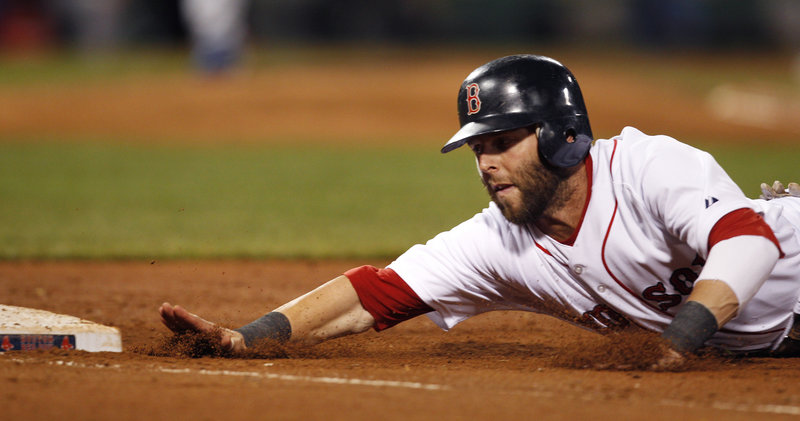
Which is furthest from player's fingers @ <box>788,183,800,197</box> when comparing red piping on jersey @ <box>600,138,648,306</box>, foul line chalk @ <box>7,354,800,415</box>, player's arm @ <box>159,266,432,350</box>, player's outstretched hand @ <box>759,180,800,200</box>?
player's arm @ <box>159,266,432,350</box>

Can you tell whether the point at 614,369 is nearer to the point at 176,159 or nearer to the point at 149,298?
the point at 149,298

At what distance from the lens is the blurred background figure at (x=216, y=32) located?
1750cm

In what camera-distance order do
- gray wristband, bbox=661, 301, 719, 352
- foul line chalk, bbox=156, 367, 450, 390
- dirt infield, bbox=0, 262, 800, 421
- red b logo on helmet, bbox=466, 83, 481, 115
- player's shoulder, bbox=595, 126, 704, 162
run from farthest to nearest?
1. red b logo on helmet, bbox=466, 83, 481, 115
2. player's shoulder, bbox=595, 126, 704, 162
3. foul line chalk, bbox=156, 367, 450, 390
4. gray wristband, bbox=661, 301, 719, 352
5. dirt infield, bbox=0, 262, 800, 421

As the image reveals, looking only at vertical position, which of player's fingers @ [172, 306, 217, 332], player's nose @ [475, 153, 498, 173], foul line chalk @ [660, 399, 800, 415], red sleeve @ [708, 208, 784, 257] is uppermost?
player's nose @ [475, 153, 498, 173]

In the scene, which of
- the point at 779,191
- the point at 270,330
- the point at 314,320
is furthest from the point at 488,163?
the point at 779,191

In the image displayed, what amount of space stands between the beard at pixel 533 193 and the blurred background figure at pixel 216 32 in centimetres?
1454

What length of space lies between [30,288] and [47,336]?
218 centimetres

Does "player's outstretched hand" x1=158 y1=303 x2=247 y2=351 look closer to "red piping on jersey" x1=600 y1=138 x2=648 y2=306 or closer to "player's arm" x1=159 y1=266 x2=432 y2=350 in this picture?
"player's arm" x1=159 y1=266 x2=432 y2=350

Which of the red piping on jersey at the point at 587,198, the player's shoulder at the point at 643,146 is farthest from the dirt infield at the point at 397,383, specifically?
the player's shoulder at the point at 643,146

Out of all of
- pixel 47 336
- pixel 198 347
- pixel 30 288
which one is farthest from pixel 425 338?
pixel 30 288

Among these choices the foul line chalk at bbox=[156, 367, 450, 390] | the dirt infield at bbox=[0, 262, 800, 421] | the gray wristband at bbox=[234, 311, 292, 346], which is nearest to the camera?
the dirt infield at bbox=[0, 262, 800, 421]

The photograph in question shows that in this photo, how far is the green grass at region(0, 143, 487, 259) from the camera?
7832 mm

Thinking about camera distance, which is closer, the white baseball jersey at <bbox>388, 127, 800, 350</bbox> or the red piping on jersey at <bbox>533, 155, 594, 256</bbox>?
the white baseball jersey at <bbox>388, 127, 800, 350</bbox>

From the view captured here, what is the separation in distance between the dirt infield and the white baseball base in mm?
72
